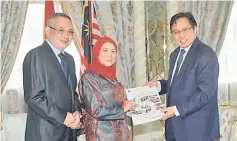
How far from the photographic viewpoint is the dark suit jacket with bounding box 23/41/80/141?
6.15ft

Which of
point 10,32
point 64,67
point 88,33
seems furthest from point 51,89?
point 10,32

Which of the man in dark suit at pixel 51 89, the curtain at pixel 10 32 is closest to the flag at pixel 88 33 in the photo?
the curtain at pixel 10 32

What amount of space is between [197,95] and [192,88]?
68 millimetres

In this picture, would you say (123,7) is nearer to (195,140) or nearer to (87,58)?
(87,58)

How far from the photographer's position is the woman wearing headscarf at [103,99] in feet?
6.45

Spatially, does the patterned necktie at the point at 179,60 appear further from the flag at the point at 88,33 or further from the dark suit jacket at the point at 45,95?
the flag at the point at 88,33

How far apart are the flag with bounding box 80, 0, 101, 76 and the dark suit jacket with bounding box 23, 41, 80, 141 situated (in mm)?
1241

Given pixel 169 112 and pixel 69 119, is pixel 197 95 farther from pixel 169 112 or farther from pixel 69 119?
pixel 69 119

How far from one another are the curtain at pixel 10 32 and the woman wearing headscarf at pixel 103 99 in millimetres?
1508

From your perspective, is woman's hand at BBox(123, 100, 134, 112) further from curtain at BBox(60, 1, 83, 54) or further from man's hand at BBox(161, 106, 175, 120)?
curtain at BBox(60, 1, 83, 54)

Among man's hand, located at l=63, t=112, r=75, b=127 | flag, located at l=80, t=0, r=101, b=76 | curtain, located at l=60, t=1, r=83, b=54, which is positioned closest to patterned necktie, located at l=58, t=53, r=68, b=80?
man's hand, located at l=63, t=112, r=75, b=127

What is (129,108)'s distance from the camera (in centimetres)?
208

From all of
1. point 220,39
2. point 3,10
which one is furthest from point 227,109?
point 3,10

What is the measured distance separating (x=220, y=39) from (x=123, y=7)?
1304mm
